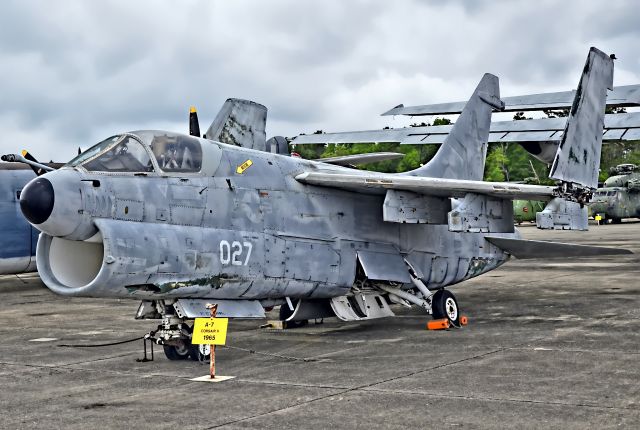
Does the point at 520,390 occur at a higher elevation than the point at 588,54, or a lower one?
lower

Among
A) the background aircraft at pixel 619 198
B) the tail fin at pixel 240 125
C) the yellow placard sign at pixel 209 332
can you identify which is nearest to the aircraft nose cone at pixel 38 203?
the yellow placard sign at pixel 209 332

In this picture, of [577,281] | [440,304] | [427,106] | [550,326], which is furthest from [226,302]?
[427,106]

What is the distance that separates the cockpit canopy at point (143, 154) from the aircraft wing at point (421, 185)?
7.60 ft

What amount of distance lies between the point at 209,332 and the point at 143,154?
8.76ft

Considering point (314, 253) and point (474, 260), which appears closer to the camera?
point (314, 253)

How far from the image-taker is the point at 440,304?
1348 cm

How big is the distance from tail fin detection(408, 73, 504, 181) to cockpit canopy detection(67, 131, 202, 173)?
6.01 metres

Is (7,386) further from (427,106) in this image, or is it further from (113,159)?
(427,106)

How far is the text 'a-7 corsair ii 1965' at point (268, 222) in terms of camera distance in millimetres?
10016

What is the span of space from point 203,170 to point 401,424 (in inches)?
220

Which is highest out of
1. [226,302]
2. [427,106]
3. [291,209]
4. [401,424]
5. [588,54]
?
[427,106]

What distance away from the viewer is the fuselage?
9828mm

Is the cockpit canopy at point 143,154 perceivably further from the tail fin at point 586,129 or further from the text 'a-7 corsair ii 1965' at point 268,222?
the tail fin at point 586,129

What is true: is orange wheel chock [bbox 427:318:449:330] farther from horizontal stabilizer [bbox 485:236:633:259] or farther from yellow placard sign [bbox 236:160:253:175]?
yellow placard sign [bbox 236:160:253:175]
